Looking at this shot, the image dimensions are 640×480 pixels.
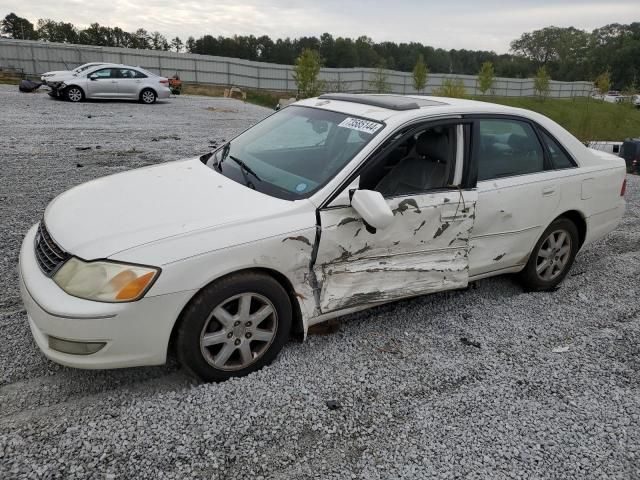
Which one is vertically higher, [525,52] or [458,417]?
[525,52]

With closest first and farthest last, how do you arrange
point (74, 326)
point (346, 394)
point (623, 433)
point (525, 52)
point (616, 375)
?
point (74, 326), point (623, 433), point (346, 394), point (616, 375), point (525, 52)

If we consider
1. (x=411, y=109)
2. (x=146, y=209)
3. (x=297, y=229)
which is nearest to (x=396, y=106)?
(x=411, y=109)

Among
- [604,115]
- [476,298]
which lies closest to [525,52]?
[604,115]

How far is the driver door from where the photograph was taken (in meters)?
3.21

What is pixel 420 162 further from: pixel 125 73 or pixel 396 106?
pixel 125 73

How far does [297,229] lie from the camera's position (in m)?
3.02

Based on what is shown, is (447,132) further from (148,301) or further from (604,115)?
(604,115)

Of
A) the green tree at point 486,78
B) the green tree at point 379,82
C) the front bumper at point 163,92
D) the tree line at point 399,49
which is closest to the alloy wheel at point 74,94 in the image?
the front bumper at point 163,92

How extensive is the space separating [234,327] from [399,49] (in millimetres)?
104957

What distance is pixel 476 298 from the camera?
437cm

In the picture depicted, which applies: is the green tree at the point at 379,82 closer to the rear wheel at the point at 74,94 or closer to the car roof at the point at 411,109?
the rear wheel at the point at 74,94

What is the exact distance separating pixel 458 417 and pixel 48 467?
206 cm

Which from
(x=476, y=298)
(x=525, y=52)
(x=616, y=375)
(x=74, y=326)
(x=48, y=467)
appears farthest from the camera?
A: (x=525, y=52)

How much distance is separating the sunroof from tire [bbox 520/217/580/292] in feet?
5.02
